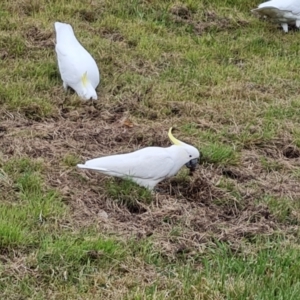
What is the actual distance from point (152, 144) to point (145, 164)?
2.41 ft

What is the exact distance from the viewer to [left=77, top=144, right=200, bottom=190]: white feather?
349 centimetres

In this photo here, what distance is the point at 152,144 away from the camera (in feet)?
14.0

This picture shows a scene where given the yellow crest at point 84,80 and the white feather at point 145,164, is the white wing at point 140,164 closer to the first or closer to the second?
the white feather at point 145,164

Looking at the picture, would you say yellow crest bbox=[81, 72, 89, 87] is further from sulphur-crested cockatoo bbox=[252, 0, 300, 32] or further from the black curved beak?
sulphur-crested cockatoo bbox=[252, 0, 300, 32]

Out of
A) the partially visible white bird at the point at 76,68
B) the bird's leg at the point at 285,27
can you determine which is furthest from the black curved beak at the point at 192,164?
the bird's leg at the point at 285,27

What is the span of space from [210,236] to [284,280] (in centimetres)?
52

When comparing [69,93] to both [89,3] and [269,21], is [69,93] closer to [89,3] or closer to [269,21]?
[89,3]

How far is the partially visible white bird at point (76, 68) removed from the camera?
482 cm

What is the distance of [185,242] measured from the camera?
312 cm

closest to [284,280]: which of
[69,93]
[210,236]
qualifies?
[210,236]

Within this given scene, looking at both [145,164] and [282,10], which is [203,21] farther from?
[145,164]

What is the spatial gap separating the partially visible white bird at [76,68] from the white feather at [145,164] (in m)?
1.32

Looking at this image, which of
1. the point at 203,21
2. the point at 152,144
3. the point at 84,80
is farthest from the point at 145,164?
the point at 203,21

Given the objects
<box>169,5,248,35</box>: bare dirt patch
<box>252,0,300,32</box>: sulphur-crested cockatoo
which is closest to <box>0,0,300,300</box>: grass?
<box>169,5,248,35</box>: bare dirt patch
